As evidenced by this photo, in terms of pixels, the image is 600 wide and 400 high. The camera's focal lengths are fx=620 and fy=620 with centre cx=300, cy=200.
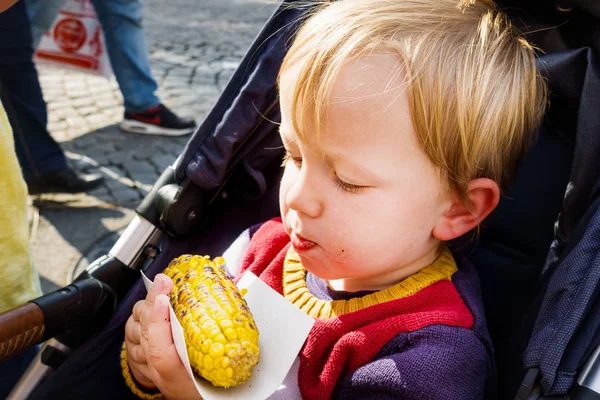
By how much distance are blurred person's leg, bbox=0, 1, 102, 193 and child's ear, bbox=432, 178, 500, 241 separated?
287 cm

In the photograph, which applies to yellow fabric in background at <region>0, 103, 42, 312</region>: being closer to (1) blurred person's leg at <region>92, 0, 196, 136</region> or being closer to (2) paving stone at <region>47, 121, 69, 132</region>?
(1) blurred person's leg at <region>92, 0, 196, 136</region>

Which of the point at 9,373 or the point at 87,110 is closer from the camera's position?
the point at 9,373

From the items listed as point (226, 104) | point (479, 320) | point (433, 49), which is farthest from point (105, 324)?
point (433, 49)

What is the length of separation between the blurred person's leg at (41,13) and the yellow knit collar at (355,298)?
2782 millimetres

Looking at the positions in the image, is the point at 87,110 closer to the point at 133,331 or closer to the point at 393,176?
the point at 133,331

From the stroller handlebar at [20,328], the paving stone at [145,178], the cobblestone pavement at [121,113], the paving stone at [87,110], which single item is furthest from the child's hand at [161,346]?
the paving stone at [87,110]

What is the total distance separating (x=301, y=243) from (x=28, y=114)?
9.36 ft

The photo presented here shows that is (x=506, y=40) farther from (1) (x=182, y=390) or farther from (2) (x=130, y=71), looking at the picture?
(2) (x=130, y=71)

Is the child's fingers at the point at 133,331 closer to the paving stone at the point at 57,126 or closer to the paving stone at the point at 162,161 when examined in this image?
the paving stone at the point at 162,161

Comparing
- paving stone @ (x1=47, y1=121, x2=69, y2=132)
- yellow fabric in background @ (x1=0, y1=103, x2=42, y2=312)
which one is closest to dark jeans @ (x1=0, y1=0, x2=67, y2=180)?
paving stone @ (x1=47, y1=121, x2=69, y2=132)

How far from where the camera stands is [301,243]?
146 cm

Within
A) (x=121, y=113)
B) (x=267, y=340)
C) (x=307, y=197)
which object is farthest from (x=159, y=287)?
(x=121, y=113)

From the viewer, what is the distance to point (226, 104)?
187 cm

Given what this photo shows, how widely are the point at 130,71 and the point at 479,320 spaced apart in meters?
3.68
